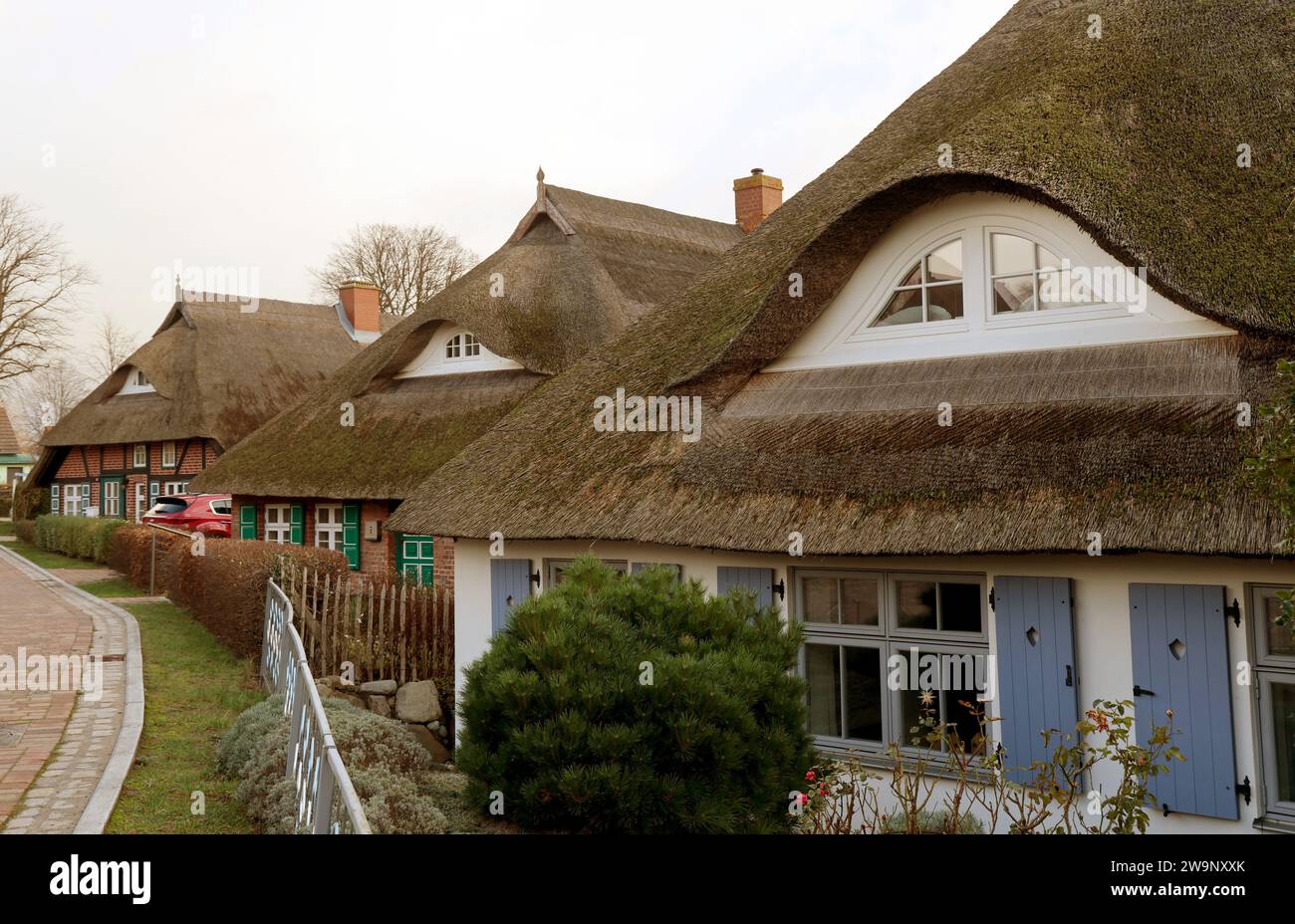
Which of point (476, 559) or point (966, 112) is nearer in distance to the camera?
point (966, 112)

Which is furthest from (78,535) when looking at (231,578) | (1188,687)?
(1188,687)

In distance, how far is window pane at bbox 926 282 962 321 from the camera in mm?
8641

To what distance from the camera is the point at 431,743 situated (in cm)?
1098

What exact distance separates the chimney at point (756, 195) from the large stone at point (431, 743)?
13603mm

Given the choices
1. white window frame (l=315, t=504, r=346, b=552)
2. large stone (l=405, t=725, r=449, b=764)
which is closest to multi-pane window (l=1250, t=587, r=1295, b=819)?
large stone (l=405, t=725, r=449, b=764)

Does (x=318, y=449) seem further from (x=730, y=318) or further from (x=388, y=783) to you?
(x=388, y=783)

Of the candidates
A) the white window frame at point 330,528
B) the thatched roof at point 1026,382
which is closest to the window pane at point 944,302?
the thatched roof at point 1026,382

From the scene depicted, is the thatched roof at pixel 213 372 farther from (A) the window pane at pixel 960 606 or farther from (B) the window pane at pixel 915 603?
(A) the window pane at pixel 960 606

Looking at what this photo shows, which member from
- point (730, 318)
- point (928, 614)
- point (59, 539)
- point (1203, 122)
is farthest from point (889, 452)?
point (59, 539)

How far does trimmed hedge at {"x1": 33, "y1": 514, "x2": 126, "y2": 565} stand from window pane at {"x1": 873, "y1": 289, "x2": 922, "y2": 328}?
16.9 meters

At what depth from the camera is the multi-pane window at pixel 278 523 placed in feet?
64.2
